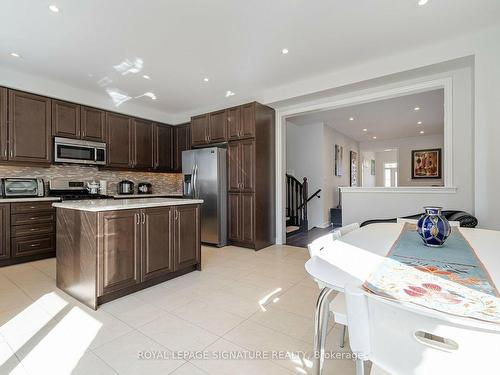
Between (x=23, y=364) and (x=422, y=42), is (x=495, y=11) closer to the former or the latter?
(x=422, y=42)

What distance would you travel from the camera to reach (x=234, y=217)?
4410 mm

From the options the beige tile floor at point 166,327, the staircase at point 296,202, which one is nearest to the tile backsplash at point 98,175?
the beige tile floor at point 166,327

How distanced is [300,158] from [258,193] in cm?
273

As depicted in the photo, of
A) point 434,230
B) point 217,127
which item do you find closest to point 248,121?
point 217,127

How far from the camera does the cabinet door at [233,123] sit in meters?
4.33

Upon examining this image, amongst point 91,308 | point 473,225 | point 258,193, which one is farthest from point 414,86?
point 91,308

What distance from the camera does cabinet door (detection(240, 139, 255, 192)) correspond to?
420 cm

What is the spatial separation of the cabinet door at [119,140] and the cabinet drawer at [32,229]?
1362 mm

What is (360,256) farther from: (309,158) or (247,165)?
(309,158)

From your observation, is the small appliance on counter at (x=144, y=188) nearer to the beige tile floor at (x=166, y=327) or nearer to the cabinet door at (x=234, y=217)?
the cabinet door at (x=234, y=217)

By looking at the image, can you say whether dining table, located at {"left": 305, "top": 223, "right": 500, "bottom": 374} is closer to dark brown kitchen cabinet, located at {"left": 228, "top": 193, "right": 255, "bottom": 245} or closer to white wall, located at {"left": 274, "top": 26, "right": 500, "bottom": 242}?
white wall, located at {"left": 274, "top": 26, "right": 500, "bottom": 242}

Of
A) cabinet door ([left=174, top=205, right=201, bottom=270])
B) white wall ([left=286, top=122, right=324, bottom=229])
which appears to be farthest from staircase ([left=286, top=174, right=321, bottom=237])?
cabinet door ([left=174, top=205, right=201, bottom=270])

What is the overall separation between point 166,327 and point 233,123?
3321mm

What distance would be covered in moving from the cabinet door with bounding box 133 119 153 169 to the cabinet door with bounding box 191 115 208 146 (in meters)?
1.00
